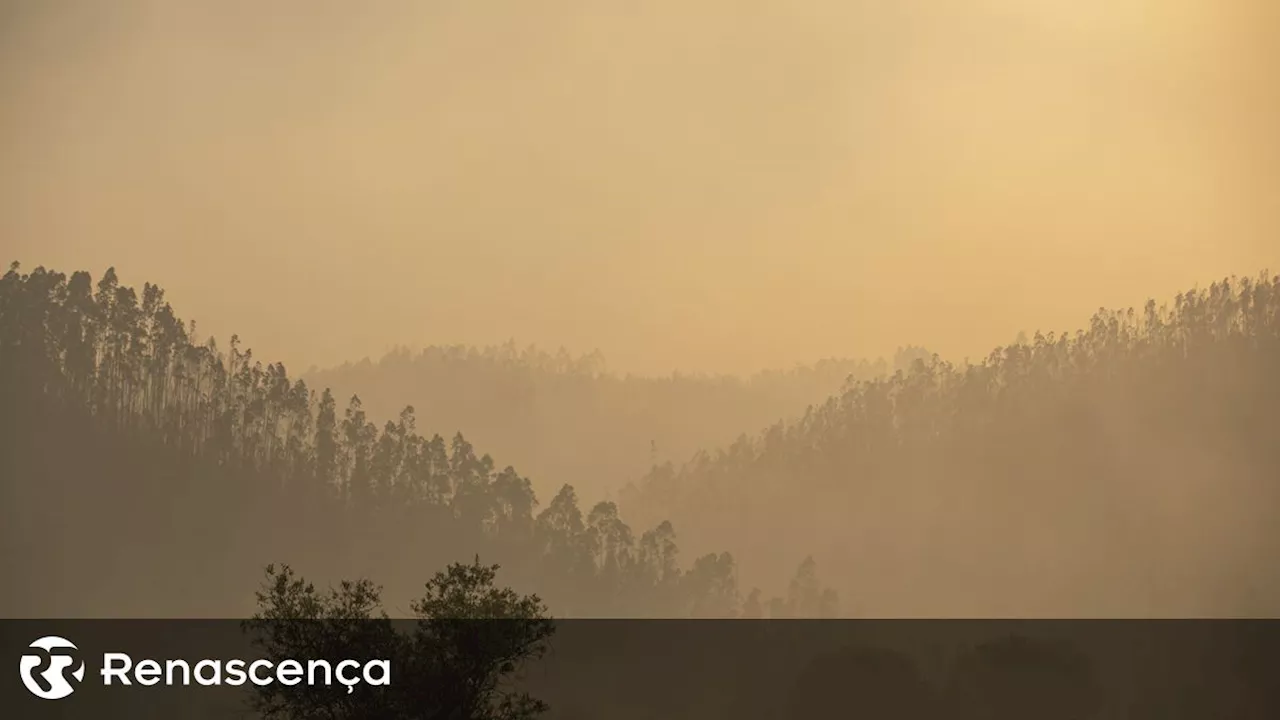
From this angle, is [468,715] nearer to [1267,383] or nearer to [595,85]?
[595,85]

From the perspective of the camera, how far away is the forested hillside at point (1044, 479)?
1624 inches

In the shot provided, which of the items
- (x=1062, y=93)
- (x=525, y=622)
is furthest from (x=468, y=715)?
(x=1062, y=93)

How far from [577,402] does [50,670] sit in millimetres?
17894

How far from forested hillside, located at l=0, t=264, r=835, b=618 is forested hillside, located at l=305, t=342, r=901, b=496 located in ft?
2.89

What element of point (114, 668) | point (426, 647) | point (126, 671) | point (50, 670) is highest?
point (50, 670)

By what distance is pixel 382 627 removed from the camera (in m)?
15.3

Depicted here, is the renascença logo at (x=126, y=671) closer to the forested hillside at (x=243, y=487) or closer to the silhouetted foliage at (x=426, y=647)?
the forested hillside at (x=243, y=487)

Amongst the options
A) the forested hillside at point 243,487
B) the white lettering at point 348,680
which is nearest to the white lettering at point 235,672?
the forested hillside at point 243,487

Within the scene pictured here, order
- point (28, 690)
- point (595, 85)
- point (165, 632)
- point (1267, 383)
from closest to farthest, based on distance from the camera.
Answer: point (28, 690)
point (165, 632)
point (595, 85)
point (1267, 383)

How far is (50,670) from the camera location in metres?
35.3

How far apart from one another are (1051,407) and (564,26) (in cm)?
2229

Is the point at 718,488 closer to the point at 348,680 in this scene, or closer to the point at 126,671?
the point at 126,671

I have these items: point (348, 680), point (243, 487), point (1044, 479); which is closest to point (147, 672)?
point (243, 487)

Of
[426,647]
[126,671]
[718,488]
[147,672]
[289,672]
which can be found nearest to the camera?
[289,672]
